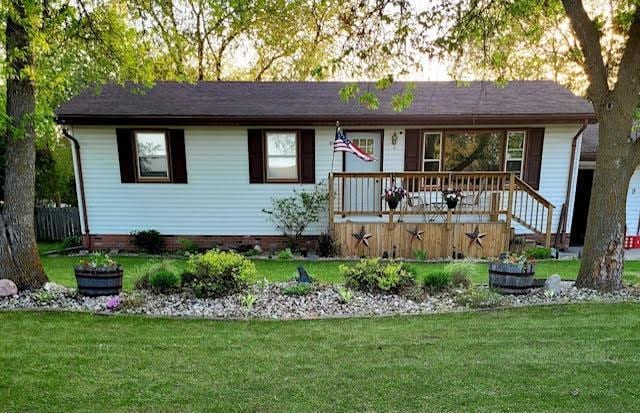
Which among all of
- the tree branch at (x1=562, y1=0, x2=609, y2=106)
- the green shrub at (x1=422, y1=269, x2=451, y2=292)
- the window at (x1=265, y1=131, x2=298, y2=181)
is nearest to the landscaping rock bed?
the green shrub at (x1=422, y1=269, x2=451, y2=292)

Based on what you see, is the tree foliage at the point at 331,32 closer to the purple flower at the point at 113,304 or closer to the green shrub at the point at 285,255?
Answer: the purple flower at the point at 113,304

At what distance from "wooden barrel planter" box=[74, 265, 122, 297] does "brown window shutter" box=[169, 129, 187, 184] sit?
4717 mm

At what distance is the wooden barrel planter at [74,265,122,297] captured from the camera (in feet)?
15.2

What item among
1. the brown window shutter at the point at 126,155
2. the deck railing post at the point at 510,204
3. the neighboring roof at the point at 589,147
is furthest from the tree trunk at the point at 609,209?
the brown window shutter at the point at 126,155

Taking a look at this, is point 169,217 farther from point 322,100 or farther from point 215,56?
point 215,56

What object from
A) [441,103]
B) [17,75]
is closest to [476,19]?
[441,103]

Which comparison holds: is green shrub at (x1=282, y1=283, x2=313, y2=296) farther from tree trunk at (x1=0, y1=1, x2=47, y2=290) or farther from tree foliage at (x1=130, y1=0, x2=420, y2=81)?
tree trunk at (x1=0, y1=1, x2=47, y2=290)

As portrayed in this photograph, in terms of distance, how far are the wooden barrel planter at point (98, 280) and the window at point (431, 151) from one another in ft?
23.5

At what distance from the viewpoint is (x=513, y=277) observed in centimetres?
471

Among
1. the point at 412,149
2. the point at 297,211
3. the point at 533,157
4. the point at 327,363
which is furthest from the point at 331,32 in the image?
the point at 327,363

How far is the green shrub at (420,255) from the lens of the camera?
26.7 ft

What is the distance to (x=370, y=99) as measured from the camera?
4844 millimetres

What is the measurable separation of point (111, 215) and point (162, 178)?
163 centimetres

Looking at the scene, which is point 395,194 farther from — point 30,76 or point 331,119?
point 30,76
